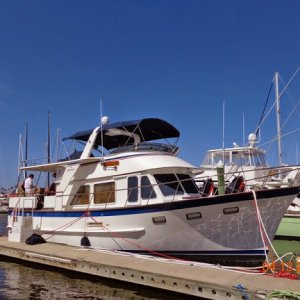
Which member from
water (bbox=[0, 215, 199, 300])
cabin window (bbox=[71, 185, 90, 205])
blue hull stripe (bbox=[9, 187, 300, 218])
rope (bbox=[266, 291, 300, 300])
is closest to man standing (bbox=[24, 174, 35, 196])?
cabin window (bbox=[71, 185, 90, 205])

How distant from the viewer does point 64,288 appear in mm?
9773

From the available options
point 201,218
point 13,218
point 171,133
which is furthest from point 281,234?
point 13,218

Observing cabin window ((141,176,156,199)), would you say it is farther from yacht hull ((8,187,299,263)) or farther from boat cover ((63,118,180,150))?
boat cover ((63,118,180,150))

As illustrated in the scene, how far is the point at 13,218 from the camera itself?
52.7ft

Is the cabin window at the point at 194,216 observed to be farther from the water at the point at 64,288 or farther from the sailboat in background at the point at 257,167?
the sailboat in background at the point at 257,167

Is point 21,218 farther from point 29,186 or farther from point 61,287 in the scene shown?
point 61,287

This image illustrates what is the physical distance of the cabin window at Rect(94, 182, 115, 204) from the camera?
1280 cm

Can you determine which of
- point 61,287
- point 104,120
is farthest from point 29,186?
point 61,287

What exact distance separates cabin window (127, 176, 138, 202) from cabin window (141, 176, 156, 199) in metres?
0.22

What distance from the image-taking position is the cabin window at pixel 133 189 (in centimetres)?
1216

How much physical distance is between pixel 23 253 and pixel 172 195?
492 centimetres

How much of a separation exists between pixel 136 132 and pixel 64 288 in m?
6.14

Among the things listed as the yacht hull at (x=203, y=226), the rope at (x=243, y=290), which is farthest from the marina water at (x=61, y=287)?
the yacht hull at (x=203, y=226)

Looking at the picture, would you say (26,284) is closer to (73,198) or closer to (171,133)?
(73,198)
